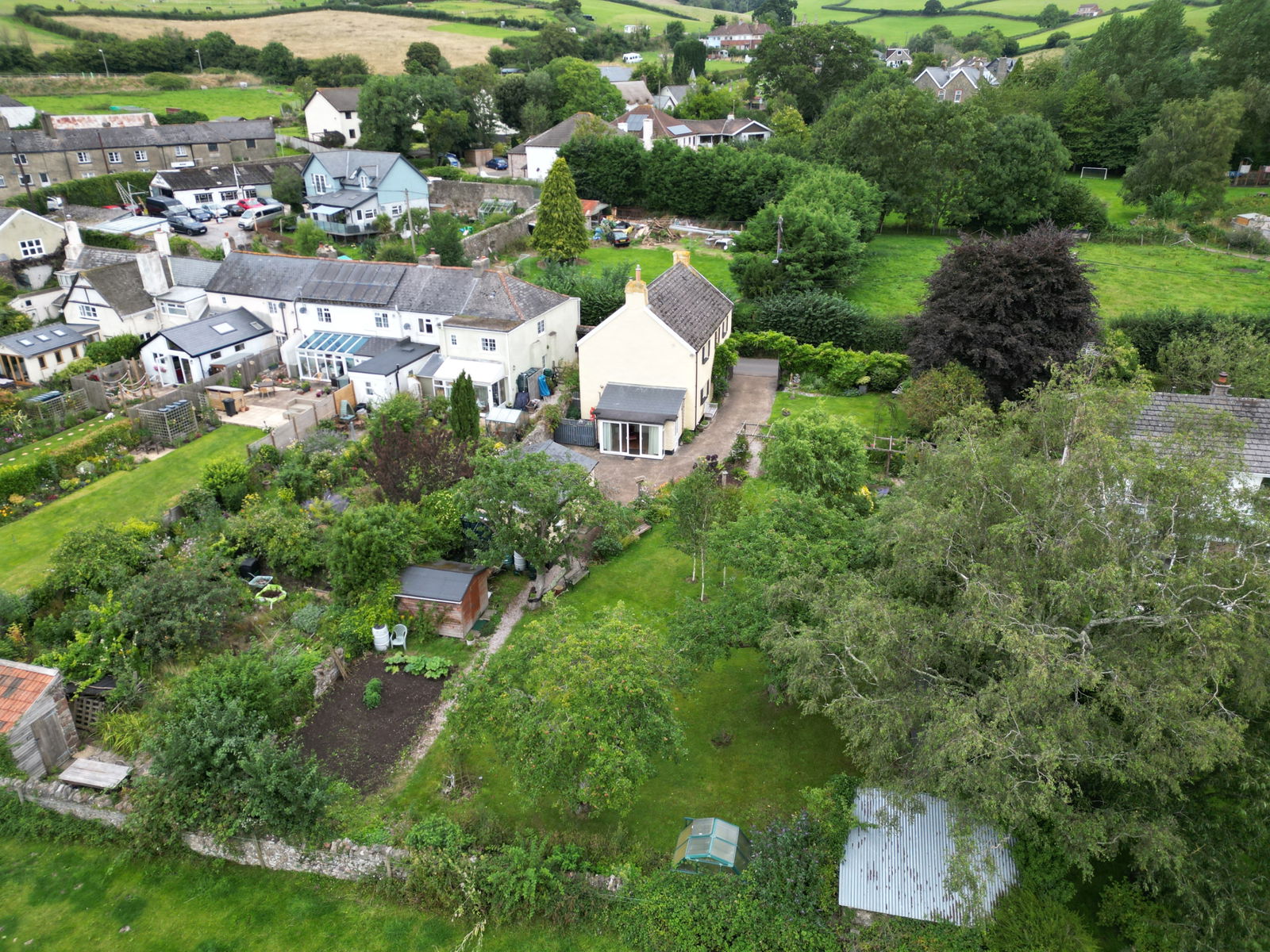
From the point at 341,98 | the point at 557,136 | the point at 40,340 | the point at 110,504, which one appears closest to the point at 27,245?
the point at 40,340

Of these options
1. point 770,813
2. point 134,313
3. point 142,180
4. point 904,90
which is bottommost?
point 770,813

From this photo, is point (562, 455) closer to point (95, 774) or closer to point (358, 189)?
point (95, 774)

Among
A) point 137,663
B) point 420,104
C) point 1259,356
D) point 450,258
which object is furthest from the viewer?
point 420,104

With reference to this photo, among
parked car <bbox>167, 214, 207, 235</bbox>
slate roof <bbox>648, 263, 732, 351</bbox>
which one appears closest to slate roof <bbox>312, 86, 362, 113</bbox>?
parked car <bbox>167, 214, 207, 235</bbox>

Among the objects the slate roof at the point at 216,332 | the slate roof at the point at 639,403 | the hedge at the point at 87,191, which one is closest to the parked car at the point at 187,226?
the hedge at the point at 87,191

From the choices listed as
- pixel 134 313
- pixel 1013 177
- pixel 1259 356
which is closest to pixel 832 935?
pixel 1259 356

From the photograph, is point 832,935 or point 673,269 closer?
point 832,935

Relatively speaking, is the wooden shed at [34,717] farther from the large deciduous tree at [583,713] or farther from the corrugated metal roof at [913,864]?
the corrugated metal roof at [913,864]

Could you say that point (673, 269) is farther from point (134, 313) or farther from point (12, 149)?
point (12, 149)
